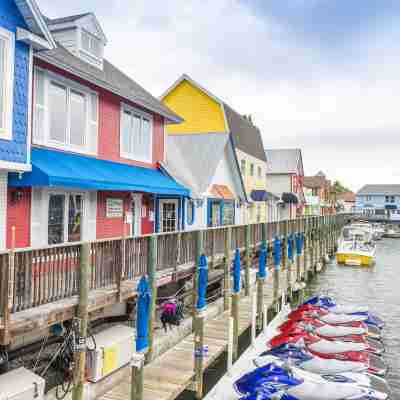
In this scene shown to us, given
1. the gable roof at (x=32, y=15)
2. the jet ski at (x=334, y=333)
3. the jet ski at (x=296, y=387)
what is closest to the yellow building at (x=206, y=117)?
the jet ski at (x=334, y=333)

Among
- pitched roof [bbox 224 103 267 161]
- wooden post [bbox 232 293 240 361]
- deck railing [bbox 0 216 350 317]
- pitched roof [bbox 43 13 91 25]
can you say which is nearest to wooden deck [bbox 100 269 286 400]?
wooden post [bbox 232 293 240 361]

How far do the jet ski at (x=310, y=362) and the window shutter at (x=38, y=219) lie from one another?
855 centimetres

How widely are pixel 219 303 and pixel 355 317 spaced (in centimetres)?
663

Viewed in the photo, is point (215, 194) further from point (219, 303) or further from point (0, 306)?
point (0, 306)

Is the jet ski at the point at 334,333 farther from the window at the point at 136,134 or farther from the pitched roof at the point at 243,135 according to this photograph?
the pitched roof at the point at 243,135

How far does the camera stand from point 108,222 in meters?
16.5

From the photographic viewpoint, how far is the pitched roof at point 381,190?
387ft

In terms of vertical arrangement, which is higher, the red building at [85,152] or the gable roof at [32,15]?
the gable roof at [32,15]

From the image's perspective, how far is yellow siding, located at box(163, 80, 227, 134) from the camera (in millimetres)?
32281

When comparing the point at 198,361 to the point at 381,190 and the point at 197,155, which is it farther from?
the point at 381,190

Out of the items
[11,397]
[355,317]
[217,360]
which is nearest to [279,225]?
[355,317]

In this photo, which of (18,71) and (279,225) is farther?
(279,225)

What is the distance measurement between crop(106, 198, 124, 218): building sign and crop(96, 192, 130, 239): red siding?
0.16 metres

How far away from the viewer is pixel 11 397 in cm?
838
